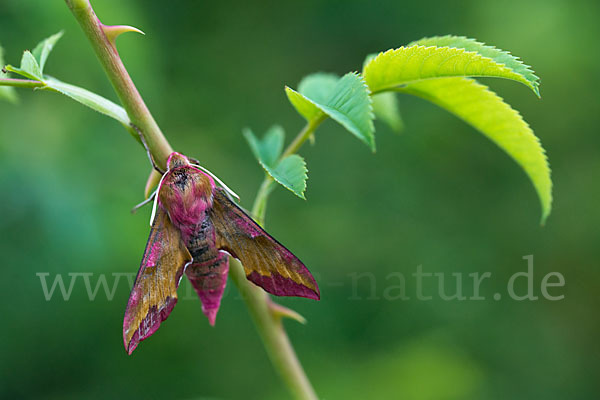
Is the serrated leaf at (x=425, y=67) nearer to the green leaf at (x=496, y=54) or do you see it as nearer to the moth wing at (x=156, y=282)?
the green leaf at (x=496, y=54)

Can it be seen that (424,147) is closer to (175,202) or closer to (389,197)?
(389,197)

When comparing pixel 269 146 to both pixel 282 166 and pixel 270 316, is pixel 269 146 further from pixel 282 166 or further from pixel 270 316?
pixel 270 316

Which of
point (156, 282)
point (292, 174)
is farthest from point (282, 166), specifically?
point (156, 282)

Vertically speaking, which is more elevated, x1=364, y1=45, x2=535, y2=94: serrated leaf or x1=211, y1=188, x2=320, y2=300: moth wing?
x1=364, y1=45, x2=535, y2=94: serrated leaf

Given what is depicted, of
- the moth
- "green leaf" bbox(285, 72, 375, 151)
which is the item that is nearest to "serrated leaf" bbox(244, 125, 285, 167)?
the moth

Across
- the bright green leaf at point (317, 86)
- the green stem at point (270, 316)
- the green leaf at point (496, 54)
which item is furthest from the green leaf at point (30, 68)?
the green leaf at point (496, 54)

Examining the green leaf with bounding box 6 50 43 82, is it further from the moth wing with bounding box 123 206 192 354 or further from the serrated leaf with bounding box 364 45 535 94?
the serrated leaf with bounding box 364 45 535 94
